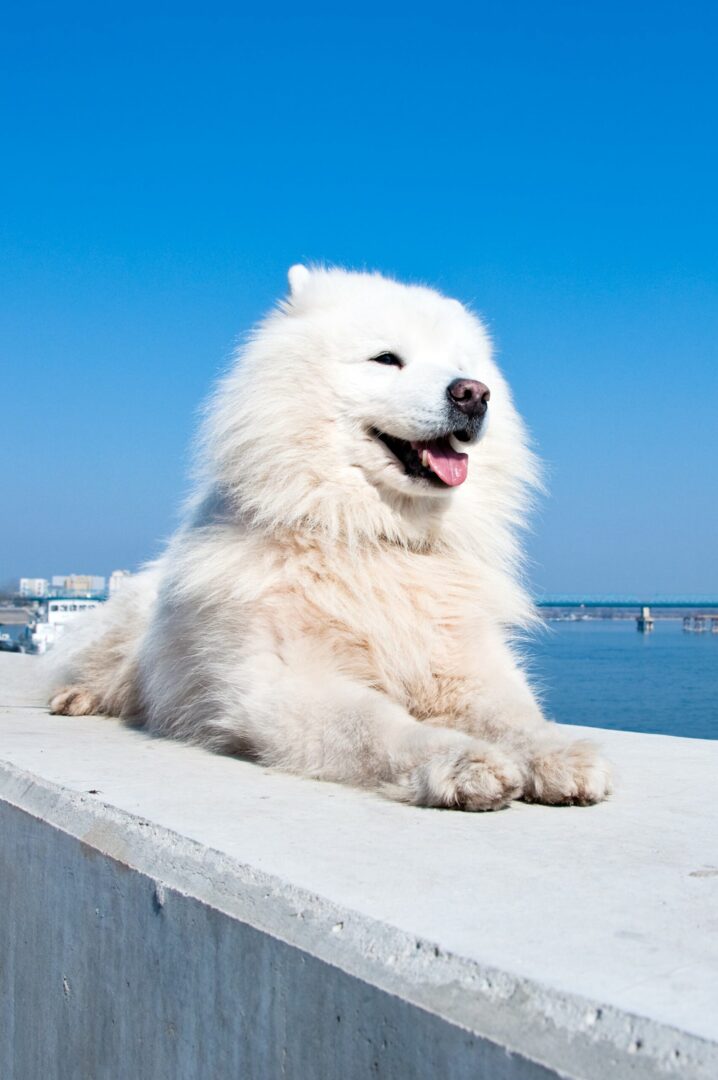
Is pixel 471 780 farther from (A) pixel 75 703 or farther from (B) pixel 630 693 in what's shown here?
(B) pixel 630 693

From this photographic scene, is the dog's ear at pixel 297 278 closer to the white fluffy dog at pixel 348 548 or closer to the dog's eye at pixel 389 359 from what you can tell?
the white fluffy dog at pixel 348 548

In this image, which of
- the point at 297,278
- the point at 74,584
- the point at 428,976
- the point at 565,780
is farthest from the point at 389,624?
the point at 74,584

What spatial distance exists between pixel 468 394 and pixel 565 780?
1.39 meters

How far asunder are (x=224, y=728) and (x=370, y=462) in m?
1.02

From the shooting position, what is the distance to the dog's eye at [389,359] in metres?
3.56

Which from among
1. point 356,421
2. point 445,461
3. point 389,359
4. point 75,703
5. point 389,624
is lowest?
point 75,703

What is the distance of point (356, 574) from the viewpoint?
3311 millimetres

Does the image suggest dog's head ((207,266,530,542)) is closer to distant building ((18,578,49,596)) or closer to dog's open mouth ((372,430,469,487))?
dog's open mouth ((372,430,469,487))

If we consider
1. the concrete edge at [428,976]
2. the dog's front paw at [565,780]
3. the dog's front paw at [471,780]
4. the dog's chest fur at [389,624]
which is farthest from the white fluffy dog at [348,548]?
the concrete edge at [428,976]

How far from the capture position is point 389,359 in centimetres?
358

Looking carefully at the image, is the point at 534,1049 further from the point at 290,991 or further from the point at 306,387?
the point at 306,387

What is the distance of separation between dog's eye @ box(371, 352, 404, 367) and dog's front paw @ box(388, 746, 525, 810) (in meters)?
1.62

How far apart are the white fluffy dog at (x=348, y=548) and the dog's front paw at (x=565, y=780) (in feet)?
0.47

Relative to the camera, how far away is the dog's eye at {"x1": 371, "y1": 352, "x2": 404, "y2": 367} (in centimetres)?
356
